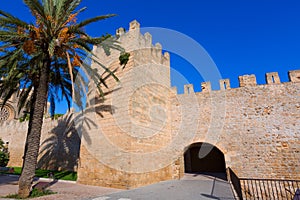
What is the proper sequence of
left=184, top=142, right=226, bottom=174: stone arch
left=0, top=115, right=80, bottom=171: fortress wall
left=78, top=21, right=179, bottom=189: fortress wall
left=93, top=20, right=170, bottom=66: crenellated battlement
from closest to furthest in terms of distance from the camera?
left=78, top=21, right=179, bottom=189: fortress wall, left=93, top=20, right=170, bottom=66: crenellated battlement, left=0, top=115, right=80, bottom=171: fortress wall, left=184, top=142, right=226, bottom=174: stone arch

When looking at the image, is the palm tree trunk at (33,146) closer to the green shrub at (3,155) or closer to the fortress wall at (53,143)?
the fortress wall at (53,143)

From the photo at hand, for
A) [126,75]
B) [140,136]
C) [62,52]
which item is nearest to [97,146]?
[140,136]

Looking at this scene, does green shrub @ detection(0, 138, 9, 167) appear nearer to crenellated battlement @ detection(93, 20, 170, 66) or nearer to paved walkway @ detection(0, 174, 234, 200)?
paved walkway @ detection(0, 174, 234, 200)

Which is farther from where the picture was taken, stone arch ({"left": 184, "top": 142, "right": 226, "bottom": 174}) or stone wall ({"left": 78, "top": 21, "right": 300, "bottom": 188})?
stone arch ({"left": 184, "top": 142, "right": 226, "bottom": 174})

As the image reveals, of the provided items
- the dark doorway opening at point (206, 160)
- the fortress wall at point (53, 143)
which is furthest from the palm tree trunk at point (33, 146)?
the dark doorway opening at point (206, 160)

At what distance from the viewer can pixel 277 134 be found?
885cm

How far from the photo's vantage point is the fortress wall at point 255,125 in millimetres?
8562

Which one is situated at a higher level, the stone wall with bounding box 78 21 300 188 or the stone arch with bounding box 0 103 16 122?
the stone arch with bounding box 0 103 16 122

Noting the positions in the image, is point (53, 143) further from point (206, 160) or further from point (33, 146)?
point (206, 160)

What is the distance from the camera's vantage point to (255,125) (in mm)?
9336

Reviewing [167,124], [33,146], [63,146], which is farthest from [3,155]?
[167,124]

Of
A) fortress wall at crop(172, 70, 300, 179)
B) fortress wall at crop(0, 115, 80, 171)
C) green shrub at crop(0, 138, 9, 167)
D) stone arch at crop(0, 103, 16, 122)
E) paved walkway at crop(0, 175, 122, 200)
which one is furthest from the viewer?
stone arch at crop(0, 103, 16, 122)

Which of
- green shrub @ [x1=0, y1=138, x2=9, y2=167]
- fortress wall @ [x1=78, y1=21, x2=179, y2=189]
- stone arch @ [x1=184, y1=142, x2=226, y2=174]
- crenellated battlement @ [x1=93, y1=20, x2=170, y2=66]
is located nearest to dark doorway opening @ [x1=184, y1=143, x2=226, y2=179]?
stone arch @ [x1=184, y1=142, x2=226, y2=174]

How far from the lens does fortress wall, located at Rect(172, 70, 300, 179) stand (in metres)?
8.56
